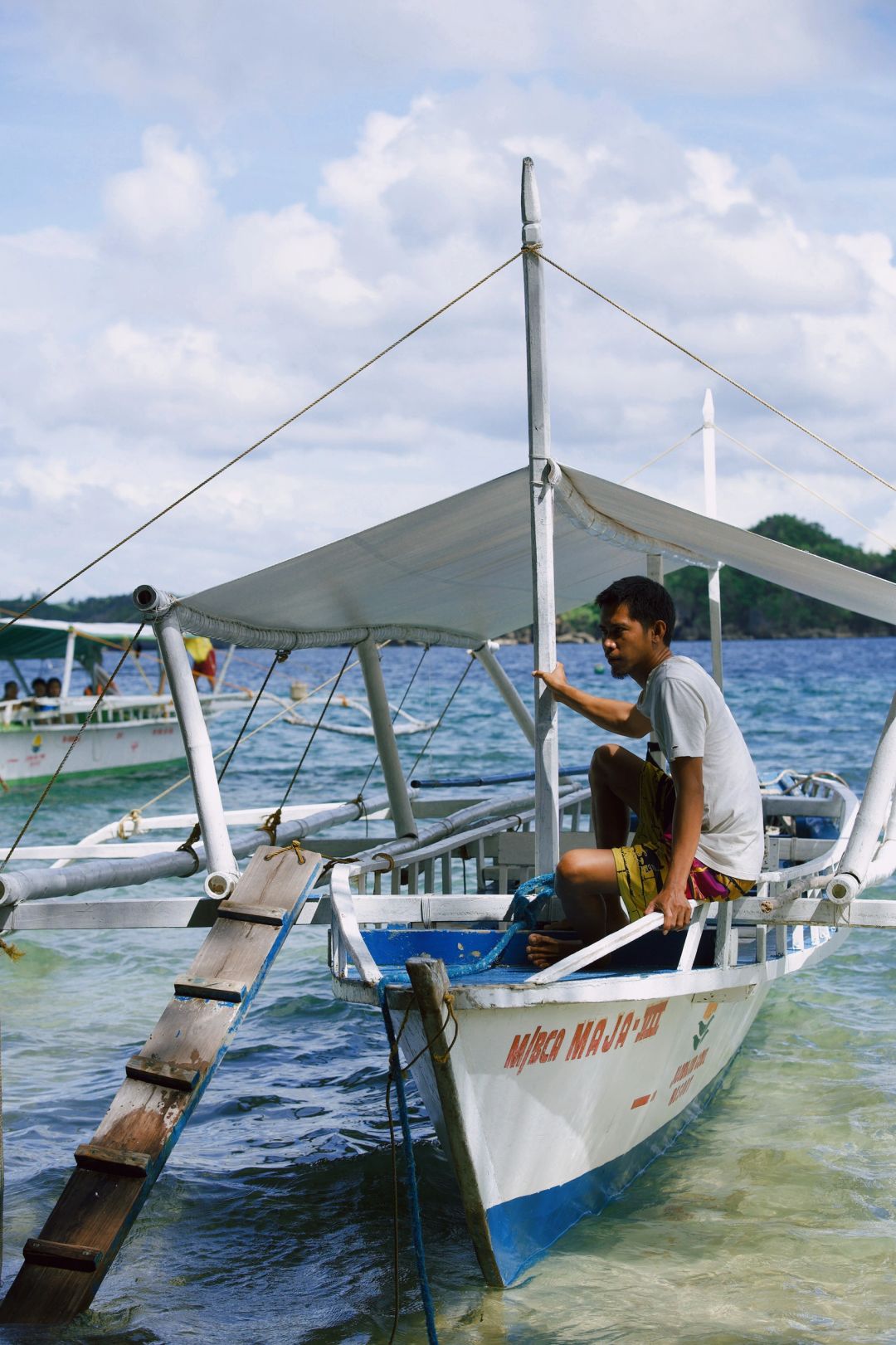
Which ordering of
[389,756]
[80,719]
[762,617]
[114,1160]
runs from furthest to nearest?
[762,617] < [80,719] < [389,756] < [114,1160]

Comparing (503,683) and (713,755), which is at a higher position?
(503,683)

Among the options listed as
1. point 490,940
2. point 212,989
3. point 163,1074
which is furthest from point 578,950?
point 163,1074

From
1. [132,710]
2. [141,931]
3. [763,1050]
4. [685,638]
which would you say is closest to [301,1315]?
[763,1050]

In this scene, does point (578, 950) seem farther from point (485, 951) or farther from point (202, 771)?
point (202, 771)

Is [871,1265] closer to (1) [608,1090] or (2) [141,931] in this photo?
(1) [608,1090]

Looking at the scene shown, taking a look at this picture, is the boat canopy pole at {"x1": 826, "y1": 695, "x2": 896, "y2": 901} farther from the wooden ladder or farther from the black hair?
the wooden ladder

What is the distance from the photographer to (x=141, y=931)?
1205cm

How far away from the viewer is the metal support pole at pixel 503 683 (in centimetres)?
962

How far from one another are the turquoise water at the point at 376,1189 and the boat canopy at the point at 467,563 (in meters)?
2.66

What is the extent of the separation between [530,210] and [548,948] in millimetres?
3129

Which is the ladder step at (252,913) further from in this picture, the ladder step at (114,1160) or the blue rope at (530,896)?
the ladder step at (114,1160)

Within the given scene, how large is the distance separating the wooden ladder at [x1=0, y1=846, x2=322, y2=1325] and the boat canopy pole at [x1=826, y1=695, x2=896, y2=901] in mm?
2300

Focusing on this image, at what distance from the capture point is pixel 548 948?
5152 mm

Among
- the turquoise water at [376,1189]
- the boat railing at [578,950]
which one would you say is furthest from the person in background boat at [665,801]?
the turquoise water at [376,1189]
